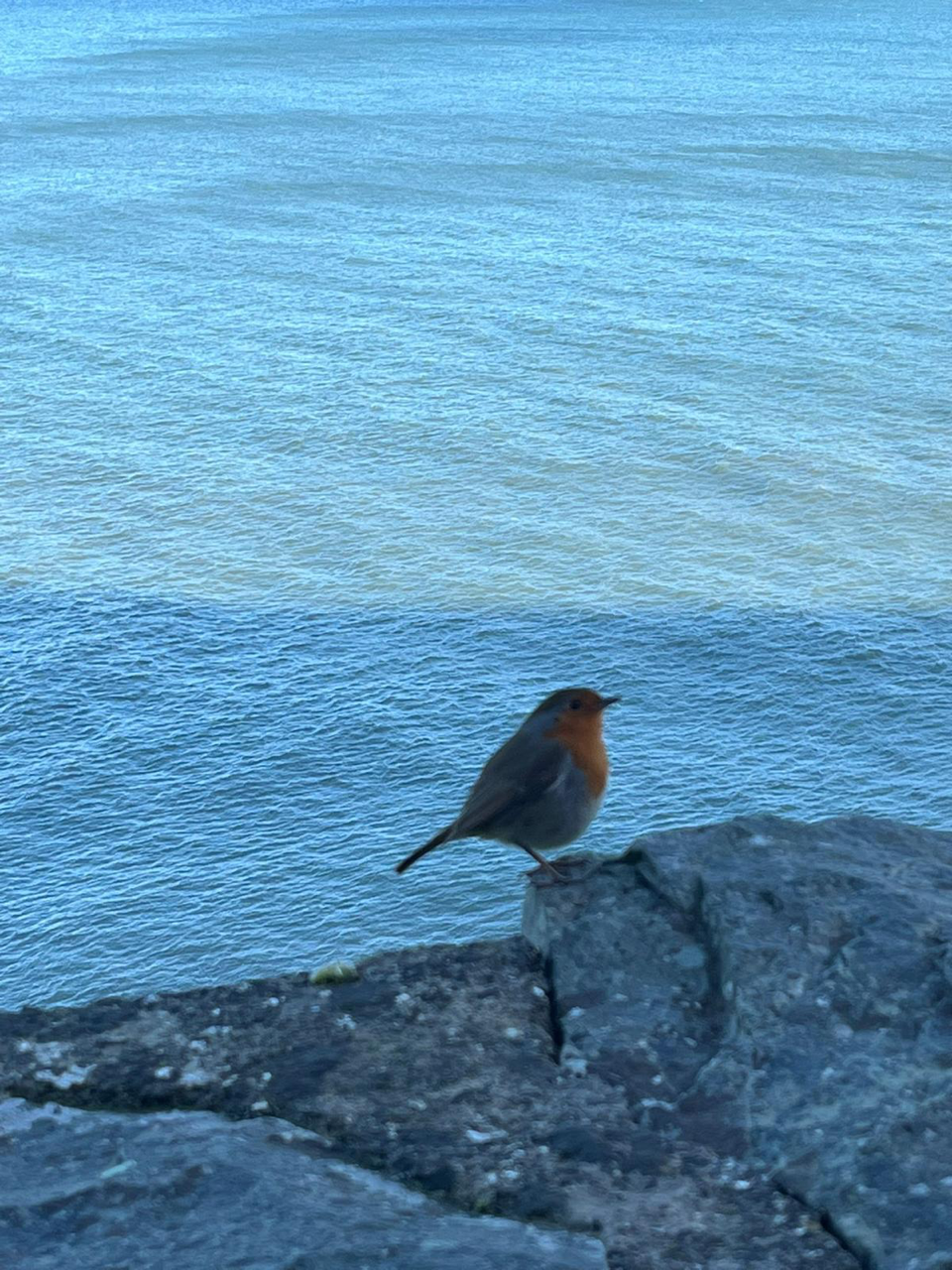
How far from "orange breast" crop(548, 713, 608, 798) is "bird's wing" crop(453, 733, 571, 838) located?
0.28 feet

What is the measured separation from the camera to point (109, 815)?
93438 mm

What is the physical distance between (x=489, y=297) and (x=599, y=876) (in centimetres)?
14442

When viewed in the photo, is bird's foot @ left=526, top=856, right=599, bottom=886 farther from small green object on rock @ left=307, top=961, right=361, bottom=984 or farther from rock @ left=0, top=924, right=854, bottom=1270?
small green object on rock @ left=307, top=961, right=361, bottom=984

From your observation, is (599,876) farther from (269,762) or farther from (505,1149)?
(269,762)

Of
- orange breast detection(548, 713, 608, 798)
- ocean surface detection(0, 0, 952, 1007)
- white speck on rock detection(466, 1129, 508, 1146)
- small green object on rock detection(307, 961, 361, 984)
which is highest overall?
orange breast detection(548, 713, 608, 798)

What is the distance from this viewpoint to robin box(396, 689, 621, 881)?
430 inches

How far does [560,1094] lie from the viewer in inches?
317

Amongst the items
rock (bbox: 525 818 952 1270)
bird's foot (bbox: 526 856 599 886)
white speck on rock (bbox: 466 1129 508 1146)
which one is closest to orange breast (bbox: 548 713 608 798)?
bird's foot (bbox: 526 856 599 886)

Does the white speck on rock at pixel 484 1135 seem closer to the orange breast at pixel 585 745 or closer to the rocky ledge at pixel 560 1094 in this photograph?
the rocky ledge at pixel 560 1094

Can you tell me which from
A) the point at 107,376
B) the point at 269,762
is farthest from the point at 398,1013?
the point at 107,376

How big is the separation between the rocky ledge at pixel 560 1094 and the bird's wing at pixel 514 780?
1187 mm

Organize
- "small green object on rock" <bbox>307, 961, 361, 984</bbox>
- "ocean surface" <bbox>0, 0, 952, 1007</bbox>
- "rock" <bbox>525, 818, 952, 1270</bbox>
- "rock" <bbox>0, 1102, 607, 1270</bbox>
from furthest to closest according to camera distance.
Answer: "ocean surface" <bbox>0, 0, 952, 1007</bbox>, "small green object on rock" <bbox>307, 961, 361, 984</bbox>, "rock" <bbox>525, 818, 952, 1270</bbox>, "rock" <bbox>0, 1102, 607, 1270</bbox>

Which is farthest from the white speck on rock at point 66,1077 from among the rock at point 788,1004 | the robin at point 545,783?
the robin at point 545,783

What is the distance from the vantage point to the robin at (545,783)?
10914mm
